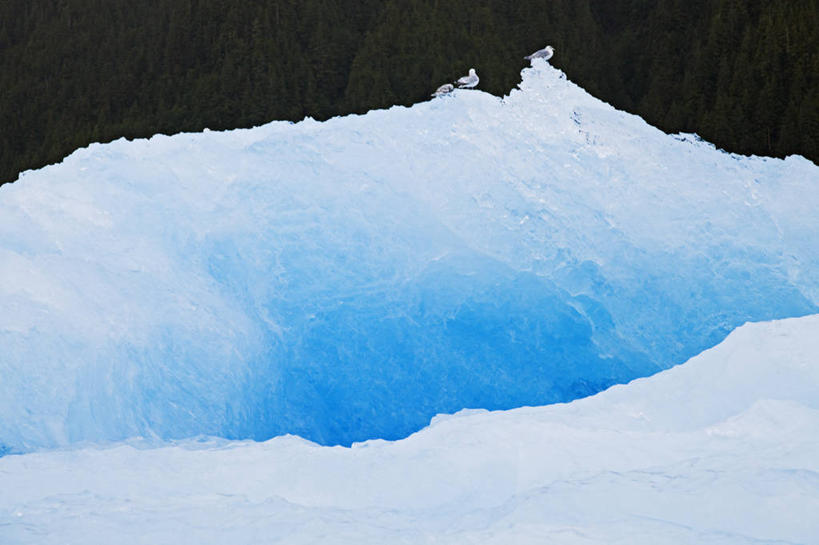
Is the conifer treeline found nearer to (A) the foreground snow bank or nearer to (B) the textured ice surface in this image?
(B) the textured ice surface

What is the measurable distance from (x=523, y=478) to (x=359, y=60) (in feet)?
74.6

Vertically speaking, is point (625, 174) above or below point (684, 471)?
above

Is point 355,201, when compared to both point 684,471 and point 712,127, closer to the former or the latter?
point 684,471

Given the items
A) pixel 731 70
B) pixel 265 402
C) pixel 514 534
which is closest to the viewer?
pixel 514 534

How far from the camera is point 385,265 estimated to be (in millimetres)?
7949

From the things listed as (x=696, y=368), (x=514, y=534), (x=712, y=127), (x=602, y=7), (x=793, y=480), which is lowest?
(x=514, y=534)

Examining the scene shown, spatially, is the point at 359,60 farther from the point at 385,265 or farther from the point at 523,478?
the point at 523,478

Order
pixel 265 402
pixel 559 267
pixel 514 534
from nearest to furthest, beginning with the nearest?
pixel 514 534
pixel 265 402
pixel 559 267

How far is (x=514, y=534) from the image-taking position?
3.85m

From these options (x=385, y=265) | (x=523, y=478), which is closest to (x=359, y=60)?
(x=385, y=265)

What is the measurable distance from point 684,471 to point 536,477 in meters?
0.74

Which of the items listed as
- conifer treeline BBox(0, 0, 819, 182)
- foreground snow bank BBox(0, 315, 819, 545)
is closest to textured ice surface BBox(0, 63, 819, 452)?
foreground snow bank BBox(0, 315, 819, 545)

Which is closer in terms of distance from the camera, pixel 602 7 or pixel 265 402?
pixel 265 402

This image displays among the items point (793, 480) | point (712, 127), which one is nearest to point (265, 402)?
point (793, 480)
